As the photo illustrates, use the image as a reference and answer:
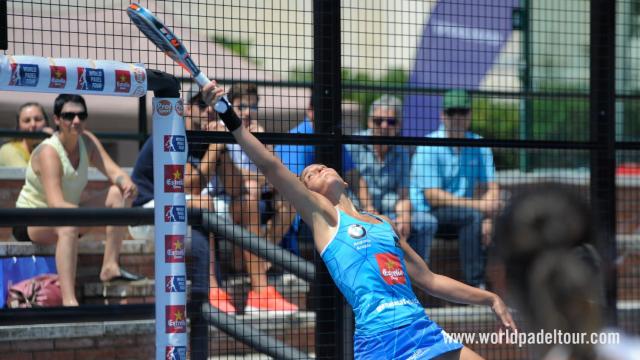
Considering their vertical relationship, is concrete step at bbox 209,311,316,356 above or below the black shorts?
below

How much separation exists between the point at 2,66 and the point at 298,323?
292 cm

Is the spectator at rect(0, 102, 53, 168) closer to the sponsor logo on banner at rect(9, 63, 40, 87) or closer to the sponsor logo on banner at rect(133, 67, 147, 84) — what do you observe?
the sponsor logo on banner at rect(133, 67, 147, 84)

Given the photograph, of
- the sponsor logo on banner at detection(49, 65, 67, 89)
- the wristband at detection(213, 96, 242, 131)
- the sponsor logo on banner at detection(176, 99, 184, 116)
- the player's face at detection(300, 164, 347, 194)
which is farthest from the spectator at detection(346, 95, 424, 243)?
the sponsor logo on banner at detection(49, 65, 67, 89)

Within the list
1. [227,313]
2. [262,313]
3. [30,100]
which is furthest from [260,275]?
[30,100]

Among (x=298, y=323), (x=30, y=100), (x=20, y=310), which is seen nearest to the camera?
(x=20, y=310)

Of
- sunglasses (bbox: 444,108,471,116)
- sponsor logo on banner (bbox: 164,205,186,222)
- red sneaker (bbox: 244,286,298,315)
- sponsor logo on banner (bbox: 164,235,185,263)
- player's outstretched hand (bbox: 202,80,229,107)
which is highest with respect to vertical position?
player's outstretched hand (bbox: 202,80,229,107)

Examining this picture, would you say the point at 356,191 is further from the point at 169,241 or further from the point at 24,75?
the point at 24,75

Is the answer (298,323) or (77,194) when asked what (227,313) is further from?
(77,194)

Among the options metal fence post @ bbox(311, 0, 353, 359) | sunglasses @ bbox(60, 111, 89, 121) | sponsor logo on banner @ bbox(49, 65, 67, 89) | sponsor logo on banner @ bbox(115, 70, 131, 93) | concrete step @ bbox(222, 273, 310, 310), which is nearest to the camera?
sponsor logo on banner @ bbox(49, 65, 67, 89)

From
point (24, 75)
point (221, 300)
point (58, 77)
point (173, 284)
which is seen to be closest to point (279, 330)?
point (221, 300)

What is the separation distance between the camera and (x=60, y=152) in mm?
6668

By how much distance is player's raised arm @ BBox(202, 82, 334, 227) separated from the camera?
4668 mm

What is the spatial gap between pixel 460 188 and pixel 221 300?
7.54 feet

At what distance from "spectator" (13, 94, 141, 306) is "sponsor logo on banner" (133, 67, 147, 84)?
6.60ft
